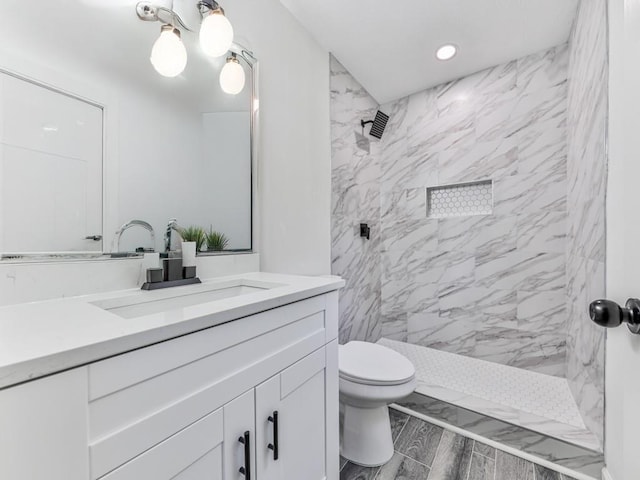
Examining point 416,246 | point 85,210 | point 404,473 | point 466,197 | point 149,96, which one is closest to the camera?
point 85,210

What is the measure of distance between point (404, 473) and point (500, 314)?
1352 millimetres

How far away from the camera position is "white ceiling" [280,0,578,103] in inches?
62.3

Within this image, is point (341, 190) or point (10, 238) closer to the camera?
point (10, 238)

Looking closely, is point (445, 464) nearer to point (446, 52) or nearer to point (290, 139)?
point (290, 139)

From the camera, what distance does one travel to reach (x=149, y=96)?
1.05 meters

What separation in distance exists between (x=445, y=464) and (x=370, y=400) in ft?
1.69

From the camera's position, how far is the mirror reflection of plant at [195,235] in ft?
3.74

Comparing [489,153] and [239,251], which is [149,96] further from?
[489,153]

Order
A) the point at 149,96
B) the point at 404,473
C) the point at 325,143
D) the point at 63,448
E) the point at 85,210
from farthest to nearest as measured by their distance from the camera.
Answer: the point at 325,143
the point at 404,473
the point at 149,96
the point at 85,210
the point at 63,448

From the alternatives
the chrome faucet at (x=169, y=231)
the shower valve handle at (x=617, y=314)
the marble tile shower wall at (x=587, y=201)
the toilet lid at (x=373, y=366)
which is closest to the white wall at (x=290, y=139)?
the chrome faucet at (x=169, y=231)

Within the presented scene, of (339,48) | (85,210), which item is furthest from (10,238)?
(339,48)

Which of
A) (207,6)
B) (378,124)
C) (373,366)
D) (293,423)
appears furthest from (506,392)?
(207,6)

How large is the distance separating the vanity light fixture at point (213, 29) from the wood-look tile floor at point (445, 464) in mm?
1976

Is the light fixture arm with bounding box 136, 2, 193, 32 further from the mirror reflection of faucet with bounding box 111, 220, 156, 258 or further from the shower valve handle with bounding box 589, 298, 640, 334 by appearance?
the shower valve handle with bounding box 589, 298, 640, 334
